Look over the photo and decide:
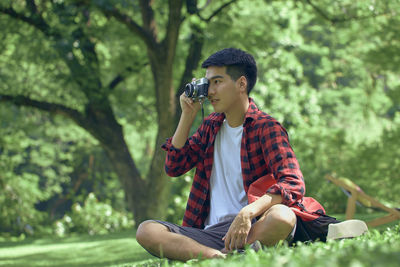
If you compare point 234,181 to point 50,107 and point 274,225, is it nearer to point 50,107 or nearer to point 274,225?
point 274,225

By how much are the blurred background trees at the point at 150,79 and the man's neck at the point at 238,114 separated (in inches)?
197

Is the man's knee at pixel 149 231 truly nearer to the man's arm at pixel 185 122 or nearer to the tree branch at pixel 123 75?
the man's arm at pixel 185 122

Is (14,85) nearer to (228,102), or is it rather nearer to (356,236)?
(228,102)

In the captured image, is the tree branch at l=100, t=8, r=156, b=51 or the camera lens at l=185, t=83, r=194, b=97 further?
the tree branch at l=100, t=8, r=156, b=51

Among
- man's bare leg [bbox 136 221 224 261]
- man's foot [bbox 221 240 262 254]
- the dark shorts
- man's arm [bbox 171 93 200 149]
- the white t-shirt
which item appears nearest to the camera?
man's foot [bbox 221 240 262 254]

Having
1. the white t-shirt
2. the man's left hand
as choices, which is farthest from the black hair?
the man's left hand

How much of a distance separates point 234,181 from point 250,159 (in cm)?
21

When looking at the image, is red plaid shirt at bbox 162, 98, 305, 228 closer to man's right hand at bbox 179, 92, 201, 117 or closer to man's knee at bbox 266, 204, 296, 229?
man's knee at bbox 266, 204, 296, 229

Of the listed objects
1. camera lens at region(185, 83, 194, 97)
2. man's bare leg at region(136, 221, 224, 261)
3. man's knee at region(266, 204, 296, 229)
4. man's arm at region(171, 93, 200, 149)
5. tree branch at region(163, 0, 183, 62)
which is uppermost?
tree branch at region(163, 0, 183, 62)

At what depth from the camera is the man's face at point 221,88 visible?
3984 mm

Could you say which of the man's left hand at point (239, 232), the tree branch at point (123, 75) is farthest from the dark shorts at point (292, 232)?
the tree branch at point (123, 75)

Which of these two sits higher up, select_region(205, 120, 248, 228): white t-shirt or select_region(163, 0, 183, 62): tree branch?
select_region(163, 0, 183, 62): tree branch

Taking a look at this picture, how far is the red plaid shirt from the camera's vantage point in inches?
138

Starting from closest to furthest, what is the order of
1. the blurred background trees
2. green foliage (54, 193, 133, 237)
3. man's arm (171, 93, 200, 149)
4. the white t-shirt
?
the white t-shirt → man's arm (171, 93, 200, 149) → the blurred background trees → green foliage (54, 193, 133, 237)
